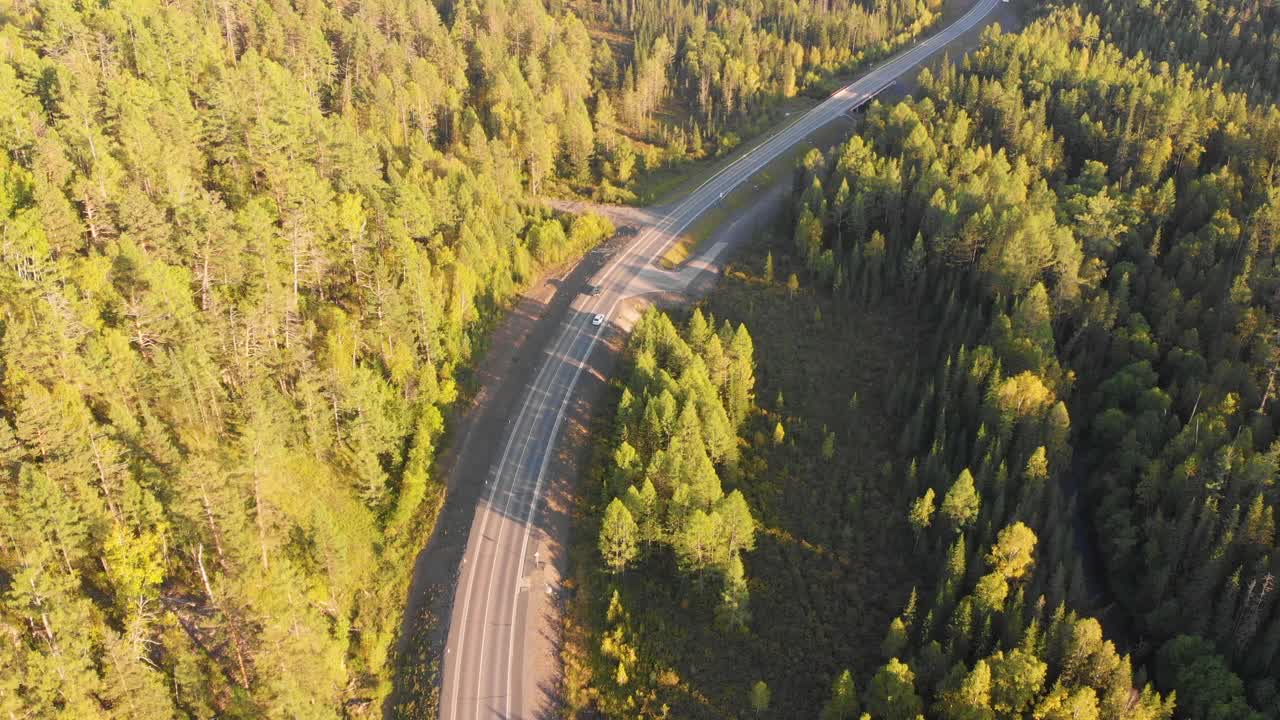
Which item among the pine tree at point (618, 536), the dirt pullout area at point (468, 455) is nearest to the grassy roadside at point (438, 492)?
the dirt pullout area at point (468, 455)

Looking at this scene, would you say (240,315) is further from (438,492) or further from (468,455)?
(468,455)

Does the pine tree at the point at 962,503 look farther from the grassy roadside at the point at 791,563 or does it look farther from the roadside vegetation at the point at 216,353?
the roadside vegetation at the point at 216,353

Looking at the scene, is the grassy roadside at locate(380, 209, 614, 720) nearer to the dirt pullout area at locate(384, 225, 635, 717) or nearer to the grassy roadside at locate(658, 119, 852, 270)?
the dirt pullout area at locate(384, 225, 635, 717)

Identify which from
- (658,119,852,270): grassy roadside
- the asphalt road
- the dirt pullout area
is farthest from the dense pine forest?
(658,119,852,270): grassy roadside

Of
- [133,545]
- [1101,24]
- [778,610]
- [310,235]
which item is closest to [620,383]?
[778,610]

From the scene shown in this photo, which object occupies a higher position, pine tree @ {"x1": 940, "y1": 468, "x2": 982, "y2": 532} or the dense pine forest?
the dense pine forest

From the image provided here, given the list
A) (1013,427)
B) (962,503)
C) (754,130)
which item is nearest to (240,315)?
(962,503)
